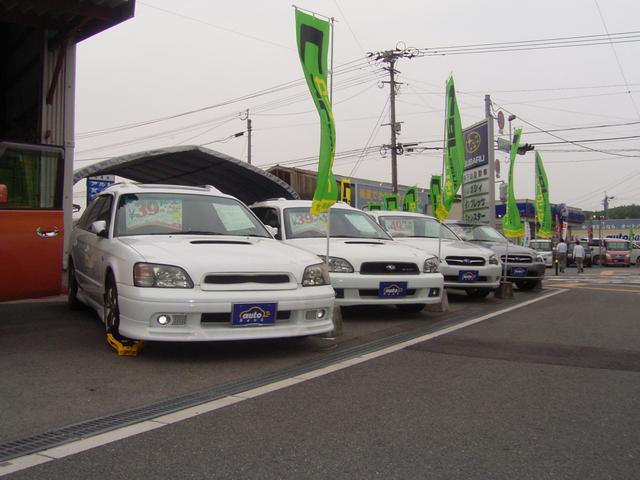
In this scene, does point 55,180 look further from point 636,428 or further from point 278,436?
point 636,428

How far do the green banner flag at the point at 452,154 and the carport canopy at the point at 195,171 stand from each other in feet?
12.6

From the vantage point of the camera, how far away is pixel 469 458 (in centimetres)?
298

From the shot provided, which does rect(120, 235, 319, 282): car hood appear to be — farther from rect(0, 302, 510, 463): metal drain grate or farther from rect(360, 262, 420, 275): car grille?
rect(360, 262, 420, 275): car grille

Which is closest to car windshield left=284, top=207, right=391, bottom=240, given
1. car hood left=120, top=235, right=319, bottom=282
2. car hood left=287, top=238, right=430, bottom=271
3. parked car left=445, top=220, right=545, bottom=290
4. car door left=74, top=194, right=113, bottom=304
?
car hood left=287, top=238, right=430, bottom=271

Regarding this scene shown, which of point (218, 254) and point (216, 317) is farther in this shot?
point (218, 254)

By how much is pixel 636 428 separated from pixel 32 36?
11.0 m

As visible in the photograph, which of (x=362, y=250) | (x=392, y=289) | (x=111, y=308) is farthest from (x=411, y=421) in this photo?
(x=362, y=250)

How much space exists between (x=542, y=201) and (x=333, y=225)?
403 inches

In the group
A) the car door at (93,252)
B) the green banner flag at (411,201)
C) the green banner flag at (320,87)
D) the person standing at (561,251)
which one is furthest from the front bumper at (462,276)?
the person standing at (561,251)

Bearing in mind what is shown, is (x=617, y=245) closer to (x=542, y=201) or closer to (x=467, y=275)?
(x=542, y=201)

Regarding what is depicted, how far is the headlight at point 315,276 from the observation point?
5.35 m

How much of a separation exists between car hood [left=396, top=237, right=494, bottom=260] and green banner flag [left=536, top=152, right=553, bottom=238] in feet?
21.6

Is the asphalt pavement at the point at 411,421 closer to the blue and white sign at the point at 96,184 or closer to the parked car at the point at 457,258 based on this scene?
the parked car at the point at 457,258

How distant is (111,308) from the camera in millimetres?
5238
